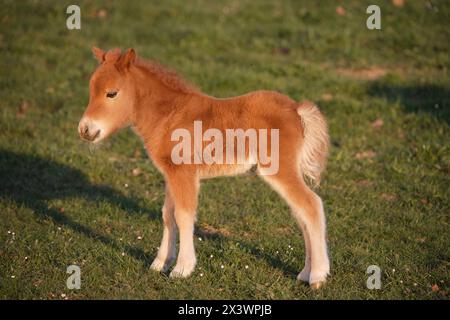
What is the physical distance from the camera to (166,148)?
20.6 ft

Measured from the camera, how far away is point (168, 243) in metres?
6.70

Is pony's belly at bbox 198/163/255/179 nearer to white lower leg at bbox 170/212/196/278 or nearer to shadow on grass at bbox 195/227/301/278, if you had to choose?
white lower leg at bbox 170/212/196/278

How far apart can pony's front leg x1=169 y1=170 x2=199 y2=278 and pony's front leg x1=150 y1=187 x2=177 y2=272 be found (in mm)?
302

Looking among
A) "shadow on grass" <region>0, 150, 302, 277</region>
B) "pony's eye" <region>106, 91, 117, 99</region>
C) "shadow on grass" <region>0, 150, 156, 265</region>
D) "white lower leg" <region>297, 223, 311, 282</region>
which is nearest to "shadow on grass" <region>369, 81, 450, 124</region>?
"shadow on grass" <region>0, 150, 302, 277</region>

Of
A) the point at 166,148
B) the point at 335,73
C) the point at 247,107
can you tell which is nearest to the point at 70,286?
the point at 166,148

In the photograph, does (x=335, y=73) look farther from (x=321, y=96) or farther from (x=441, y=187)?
(x=441, y=187)

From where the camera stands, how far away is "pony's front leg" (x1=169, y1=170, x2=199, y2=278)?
6246 millimetres

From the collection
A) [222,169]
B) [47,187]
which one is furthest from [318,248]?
[47,187]

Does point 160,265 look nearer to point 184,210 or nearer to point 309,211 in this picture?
point 184,210

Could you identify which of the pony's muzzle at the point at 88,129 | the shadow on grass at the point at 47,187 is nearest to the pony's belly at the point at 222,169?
the pony's muzzle at the point at 88,129

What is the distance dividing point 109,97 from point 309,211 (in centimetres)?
208

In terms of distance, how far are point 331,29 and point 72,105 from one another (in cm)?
607

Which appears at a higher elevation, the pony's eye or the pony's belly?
the pony's eye

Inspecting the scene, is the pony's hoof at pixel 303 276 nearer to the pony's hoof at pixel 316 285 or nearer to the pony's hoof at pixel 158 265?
the pony's hoof at pixel 316 285
